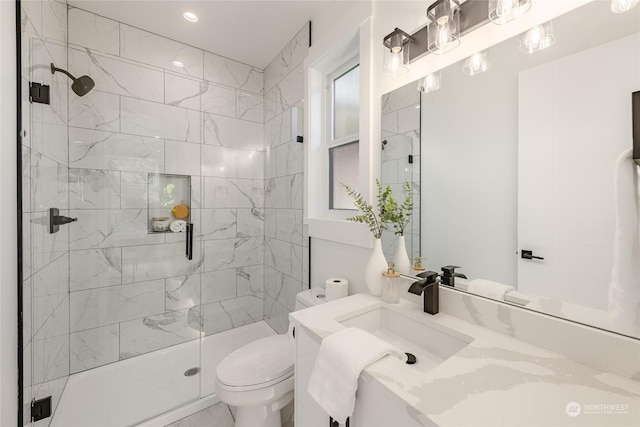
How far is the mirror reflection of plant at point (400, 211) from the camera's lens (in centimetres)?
117

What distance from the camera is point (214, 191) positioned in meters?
2.25

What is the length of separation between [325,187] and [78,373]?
2.19 m

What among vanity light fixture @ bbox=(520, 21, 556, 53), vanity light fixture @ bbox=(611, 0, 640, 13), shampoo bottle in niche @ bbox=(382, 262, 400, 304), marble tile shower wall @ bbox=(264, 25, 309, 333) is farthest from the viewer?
marble tile shower wall @ bbox=(264, 25, 309, 333)

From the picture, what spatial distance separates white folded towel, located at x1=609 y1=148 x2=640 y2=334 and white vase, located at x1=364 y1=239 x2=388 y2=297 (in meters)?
0.71

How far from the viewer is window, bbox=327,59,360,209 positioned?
5.43 feet

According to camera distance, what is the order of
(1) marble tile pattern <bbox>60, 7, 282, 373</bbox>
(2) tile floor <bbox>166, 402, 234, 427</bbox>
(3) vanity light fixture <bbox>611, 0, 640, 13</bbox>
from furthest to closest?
(1) marble tile pattern <bbox>60, 7, 282, 373</bbox> → (2) tile floor <bbox>166, 402, 234, 427</bbox> → (3) vanity light fixture <bbox>611, 0, 640, 13</bbox>

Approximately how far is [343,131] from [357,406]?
1545mm

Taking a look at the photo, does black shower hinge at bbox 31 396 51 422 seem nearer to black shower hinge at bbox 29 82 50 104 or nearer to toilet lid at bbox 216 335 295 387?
toilet lid at bbox 216 335 295 387

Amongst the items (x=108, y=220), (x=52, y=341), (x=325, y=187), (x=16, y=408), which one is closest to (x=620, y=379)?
(x=325, y=187)

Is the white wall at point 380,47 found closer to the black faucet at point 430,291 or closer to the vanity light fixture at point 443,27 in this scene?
the vanity light fixture at point 443,27

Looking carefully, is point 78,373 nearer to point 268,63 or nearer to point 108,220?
point 108,220

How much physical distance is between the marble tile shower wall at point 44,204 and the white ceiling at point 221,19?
0.37 metres

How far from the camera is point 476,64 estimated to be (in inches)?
37.4

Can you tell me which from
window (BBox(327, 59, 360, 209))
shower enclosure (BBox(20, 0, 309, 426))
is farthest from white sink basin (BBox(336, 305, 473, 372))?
shower enclosure (BBox(20, 0, 309, 426))
